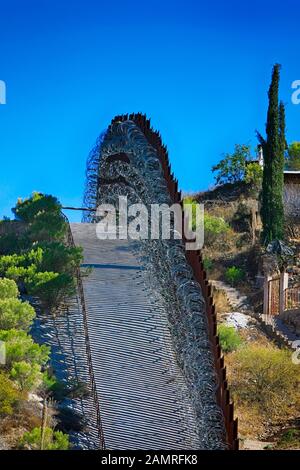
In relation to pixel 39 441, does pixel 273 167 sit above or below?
above

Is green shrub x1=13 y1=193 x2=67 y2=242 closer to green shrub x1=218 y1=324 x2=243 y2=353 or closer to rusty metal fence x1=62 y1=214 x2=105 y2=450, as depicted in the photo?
rusty metal fence x1=62 y1=214 x2=105 y2=450

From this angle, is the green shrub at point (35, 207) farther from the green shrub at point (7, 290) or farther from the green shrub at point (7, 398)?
the green shrub at point (7, 398)

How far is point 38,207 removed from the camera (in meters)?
21.2

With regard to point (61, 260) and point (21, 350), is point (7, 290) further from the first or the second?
point (21, 350)

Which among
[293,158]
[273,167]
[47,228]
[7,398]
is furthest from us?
[293,158]

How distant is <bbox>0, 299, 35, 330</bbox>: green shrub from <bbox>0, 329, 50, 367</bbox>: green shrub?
33.2 inches

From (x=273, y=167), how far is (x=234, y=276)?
4431 millimetres

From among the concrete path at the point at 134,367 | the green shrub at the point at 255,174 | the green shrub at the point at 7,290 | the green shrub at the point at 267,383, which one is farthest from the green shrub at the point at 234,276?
the green shrub at the point at 7,290

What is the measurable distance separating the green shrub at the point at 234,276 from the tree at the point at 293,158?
36.9ft

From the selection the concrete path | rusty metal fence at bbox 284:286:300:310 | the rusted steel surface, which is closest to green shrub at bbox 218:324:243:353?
the concrete path

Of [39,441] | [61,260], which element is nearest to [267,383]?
[61,260]

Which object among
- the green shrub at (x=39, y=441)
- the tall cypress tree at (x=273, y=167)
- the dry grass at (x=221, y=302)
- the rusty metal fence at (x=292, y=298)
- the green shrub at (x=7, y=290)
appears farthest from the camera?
the tall cypress tree at (x=273, y=167)

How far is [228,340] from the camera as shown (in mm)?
17688

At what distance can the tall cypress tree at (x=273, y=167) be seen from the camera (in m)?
25.9
